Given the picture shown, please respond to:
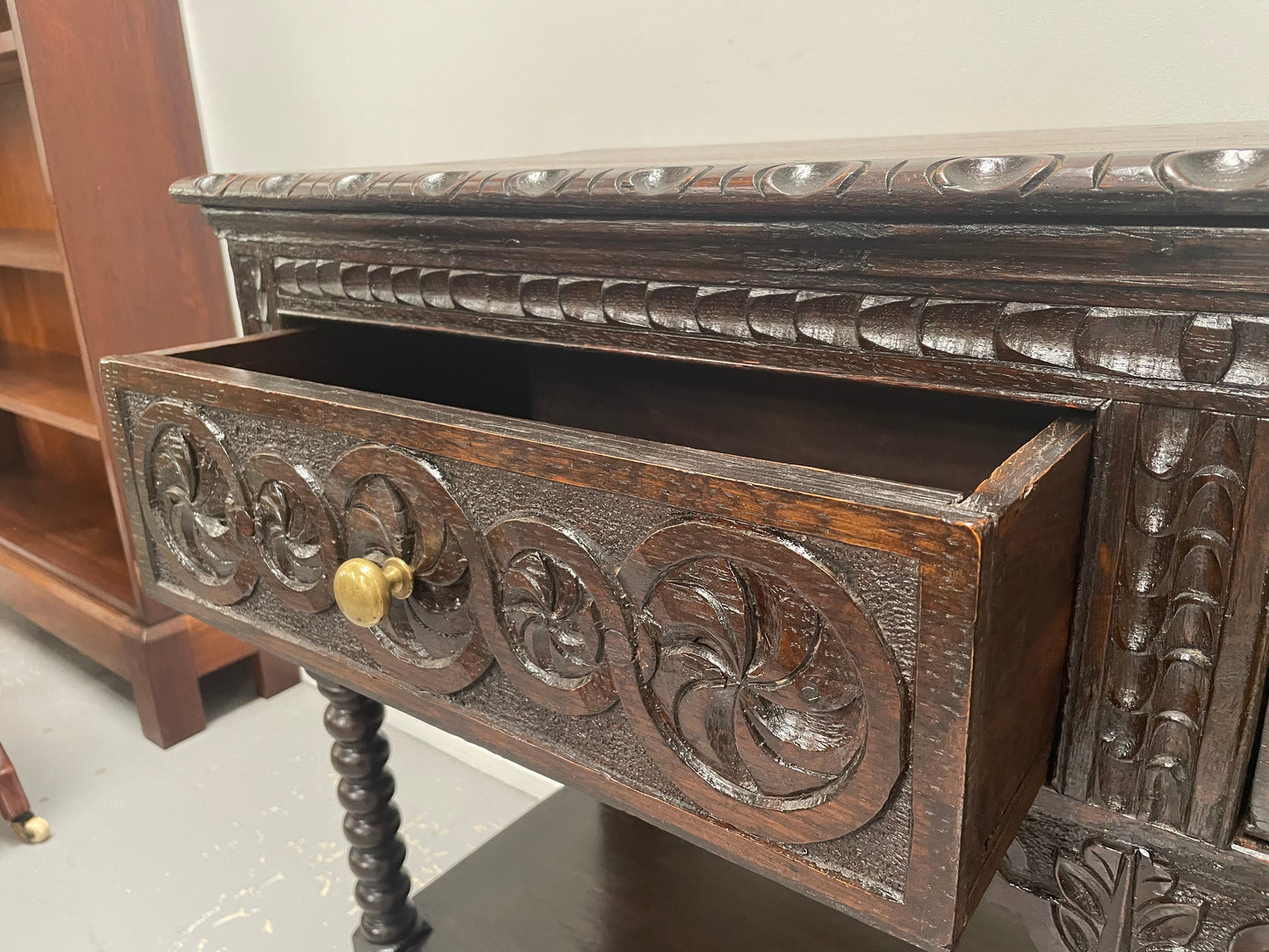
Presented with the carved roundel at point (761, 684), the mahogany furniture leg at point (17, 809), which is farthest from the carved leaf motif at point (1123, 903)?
the mahogany furniture leg at point (17, 809)

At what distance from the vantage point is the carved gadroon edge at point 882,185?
31 centimetres

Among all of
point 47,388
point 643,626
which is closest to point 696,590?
point 643,626

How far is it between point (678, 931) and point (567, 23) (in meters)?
0.86

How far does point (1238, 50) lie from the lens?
0.60 m

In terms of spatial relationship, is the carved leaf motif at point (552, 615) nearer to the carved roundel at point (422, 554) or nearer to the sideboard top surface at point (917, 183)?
the carved roundel at point (422, 554)

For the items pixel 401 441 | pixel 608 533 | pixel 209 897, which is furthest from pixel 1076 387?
pixel 209 897

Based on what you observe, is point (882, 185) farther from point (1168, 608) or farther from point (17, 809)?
point (17, 809)

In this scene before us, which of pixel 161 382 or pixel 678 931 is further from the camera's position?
pixel 678 931

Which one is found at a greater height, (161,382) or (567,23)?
(567,23)

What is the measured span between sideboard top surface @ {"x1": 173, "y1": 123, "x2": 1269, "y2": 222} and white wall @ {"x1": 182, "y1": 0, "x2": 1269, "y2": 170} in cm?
15

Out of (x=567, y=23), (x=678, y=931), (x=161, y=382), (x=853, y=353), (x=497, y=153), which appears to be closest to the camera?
(x=853, y=353)

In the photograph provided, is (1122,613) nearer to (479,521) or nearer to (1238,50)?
(479,521)

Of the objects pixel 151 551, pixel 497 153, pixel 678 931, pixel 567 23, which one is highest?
pixel 567 23

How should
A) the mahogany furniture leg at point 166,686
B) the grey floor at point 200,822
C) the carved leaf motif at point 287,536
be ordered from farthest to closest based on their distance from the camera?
1. the mahogany furniture leg at point 166,686
2. the grey floor at point 200,822
3. the carved leaf motif at point 287,536
